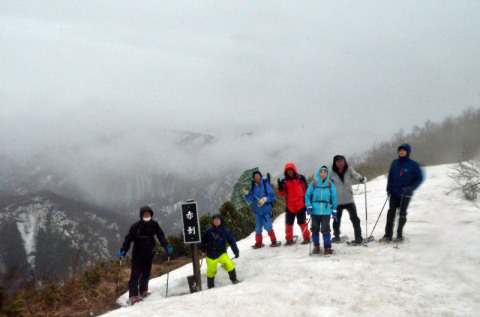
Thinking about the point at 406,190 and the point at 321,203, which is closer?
the point at 406,190

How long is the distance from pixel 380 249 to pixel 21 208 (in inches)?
8209

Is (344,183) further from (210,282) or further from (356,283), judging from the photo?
(210,282)

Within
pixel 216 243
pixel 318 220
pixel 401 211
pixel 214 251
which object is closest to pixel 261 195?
pixel 318 220

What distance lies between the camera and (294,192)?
8211 mm

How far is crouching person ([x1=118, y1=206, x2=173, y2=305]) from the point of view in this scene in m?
6.91

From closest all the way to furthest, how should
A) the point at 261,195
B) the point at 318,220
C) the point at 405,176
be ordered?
1. the point at 405,176
2. the point at 318,220
3. the point at 261,195

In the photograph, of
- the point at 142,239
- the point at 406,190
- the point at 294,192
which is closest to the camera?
the point at 406,190

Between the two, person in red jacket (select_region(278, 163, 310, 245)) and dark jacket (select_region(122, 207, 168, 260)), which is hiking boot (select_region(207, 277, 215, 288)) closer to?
dark jacket (select_region(122, 207, 168, 260))

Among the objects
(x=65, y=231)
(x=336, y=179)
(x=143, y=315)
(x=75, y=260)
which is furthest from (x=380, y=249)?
(x=65, y=231)

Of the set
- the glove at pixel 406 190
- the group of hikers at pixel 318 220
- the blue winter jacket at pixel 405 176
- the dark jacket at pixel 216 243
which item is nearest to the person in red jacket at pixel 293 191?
the group of hikers at pixel 318 220

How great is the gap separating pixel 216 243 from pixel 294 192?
2.53 m

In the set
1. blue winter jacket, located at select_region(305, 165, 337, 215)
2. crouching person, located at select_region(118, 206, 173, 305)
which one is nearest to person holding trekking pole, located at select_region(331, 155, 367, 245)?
blue winter jacket, located at select_region(305, 165, 337, 215)

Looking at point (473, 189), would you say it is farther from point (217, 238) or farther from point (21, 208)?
point (21, 208)

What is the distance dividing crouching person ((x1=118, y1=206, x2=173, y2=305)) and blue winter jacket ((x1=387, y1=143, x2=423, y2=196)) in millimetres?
5217
